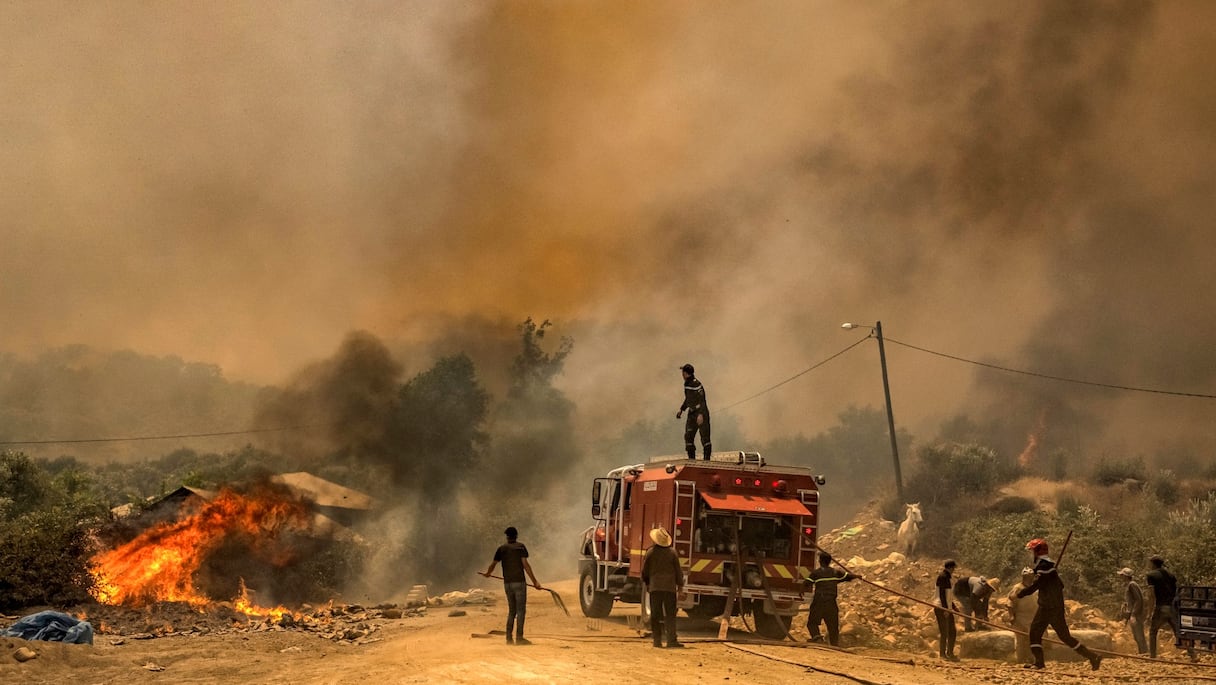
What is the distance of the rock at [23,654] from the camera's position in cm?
1431

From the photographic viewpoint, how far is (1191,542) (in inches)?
890

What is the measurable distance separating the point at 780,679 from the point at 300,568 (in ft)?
79.8

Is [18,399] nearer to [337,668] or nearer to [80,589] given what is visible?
[80,589]

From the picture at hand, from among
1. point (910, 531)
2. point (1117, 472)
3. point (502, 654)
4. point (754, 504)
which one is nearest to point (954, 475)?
point (910, 531)

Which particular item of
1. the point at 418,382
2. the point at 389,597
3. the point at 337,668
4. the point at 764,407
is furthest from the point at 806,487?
the point at 764,407

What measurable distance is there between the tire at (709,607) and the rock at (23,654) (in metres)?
10.6

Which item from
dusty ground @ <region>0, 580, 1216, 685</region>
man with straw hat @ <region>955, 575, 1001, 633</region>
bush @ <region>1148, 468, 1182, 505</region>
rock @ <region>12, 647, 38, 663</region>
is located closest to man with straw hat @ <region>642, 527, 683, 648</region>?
dusty ground @ <region>0, 580, 1216, 685</region>

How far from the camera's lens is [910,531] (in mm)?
31266

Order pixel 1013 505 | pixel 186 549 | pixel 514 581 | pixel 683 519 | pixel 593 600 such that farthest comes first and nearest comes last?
pixel 1013 505 < pixel 186 549 < pixel 593 600 < pixel 683 519 < pixel 514 581

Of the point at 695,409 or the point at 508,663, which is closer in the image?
the point at 508,663

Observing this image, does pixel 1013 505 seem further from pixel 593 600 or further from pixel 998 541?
pixel 593 600

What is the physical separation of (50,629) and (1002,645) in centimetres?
1630

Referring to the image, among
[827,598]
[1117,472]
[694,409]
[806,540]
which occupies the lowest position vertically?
[827,598]

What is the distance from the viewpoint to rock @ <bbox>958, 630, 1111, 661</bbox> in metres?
16.0
